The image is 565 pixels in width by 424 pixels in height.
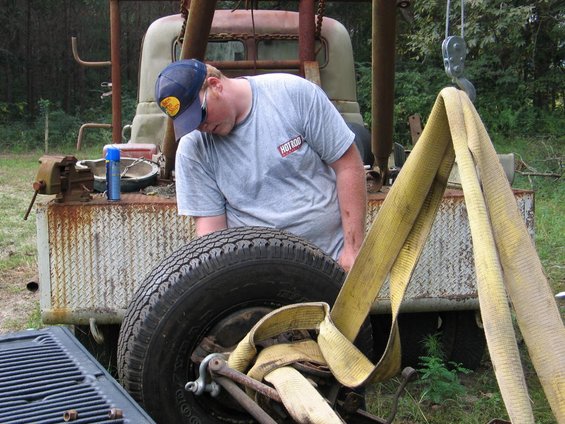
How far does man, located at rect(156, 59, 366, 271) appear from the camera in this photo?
2859 millimetres

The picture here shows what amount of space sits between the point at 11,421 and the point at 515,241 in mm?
1158

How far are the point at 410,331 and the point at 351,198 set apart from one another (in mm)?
1158

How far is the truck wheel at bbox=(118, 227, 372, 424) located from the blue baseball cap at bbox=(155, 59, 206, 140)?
26.2 inches

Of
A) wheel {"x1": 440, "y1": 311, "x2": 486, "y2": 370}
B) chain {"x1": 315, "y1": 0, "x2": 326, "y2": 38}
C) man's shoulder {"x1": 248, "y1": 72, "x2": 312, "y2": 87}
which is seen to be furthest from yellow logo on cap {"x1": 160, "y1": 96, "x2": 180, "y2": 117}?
wheel {"x1": 440, "y1": 311, "x2": 486, "y2": 370}

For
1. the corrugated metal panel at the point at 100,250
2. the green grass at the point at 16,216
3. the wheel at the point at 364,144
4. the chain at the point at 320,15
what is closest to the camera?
the corrugated metal panel at the point at 100,250

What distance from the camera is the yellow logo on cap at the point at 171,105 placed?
102 inches

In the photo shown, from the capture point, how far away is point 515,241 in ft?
4.42

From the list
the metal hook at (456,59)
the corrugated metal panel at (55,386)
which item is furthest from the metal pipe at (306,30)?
the corrugated metal panel at (55,386)

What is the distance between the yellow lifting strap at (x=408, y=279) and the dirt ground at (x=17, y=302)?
306cm

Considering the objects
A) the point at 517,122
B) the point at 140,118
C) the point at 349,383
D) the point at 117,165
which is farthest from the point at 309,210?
the point at 517,122

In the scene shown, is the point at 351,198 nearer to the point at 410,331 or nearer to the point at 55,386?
the point at 410,331

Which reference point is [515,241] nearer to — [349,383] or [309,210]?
[349,383]

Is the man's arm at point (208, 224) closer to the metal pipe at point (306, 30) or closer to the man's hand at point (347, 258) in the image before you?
the man's hand at point (347, 258)

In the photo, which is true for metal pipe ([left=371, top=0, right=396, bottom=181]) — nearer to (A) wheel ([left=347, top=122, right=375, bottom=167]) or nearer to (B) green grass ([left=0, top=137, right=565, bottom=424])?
(A) wheel ([left=347, top=122, right=375, bottom=167])
